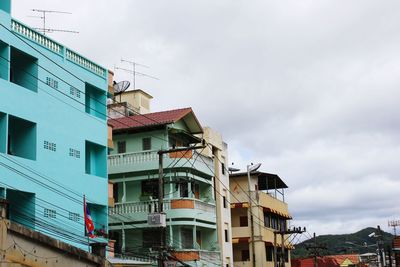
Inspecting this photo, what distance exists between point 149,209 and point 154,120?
20.2ft

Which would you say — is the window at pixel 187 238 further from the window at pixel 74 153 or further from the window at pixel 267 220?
the window at pixel 267 220

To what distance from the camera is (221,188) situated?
49.3m

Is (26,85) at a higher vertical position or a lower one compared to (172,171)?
higher

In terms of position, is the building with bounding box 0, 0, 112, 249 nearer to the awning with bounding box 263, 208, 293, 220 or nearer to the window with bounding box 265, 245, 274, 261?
the awning with bounding box 263, 208, 293, 220

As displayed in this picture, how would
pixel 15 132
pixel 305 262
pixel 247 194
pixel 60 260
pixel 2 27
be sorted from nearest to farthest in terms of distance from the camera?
1. pixel 60 260
2. pixel 2 27
3. pixel 15 132
4. pixel 247 194
5. pixel 305 262

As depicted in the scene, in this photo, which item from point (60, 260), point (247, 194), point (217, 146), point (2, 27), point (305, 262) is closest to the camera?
point (60, 260)

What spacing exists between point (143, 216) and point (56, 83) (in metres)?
11.8

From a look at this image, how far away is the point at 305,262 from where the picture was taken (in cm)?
8088

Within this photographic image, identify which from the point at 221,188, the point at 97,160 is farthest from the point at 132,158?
the point at 221,188

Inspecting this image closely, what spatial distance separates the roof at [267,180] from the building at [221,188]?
4711 mm

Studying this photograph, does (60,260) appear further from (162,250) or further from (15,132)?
(15,132)

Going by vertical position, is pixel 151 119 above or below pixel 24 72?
above

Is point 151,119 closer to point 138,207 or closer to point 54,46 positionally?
point 138,207

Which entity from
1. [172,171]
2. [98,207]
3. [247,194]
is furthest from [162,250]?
[247,194]
